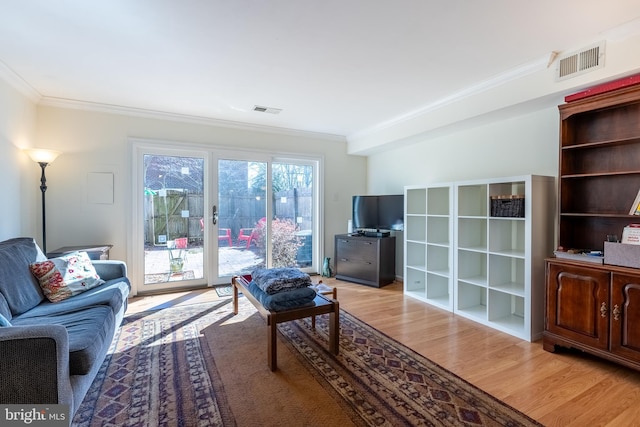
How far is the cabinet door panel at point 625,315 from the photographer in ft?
6.64

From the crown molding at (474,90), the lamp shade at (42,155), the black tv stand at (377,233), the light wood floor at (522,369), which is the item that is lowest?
the light wood floor at (522,369)

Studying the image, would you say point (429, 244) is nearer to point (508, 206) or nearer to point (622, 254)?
point (508, 206)

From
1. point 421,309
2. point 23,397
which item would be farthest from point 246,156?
point 23,397

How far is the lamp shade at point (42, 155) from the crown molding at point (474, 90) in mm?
3988

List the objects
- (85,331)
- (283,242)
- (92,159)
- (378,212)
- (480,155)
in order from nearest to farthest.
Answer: (85,331) → (480,155) → (92,159) → (378,212) → (283,242)

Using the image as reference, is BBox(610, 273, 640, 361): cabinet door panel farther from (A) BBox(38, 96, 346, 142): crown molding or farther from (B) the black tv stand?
(A) BBox(38, 96, 346, 142): crown molding

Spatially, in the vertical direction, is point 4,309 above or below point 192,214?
below

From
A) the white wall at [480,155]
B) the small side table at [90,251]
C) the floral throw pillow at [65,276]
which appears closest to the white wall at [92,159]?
the small side table at [90,251]

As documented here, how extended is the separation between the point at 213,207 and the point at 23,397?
10.3 feet

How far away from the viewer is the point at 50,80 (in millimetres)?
3021

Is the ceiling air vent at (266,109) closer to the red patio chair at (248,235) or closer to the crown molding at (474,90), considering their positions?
the crown molding at (474,90)

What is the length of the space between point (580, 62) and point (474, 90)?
0.88 meters

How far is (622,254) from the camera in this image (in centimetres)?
213

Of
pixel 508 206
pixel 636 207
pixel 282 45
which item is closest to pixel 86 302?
pixel 282 45
